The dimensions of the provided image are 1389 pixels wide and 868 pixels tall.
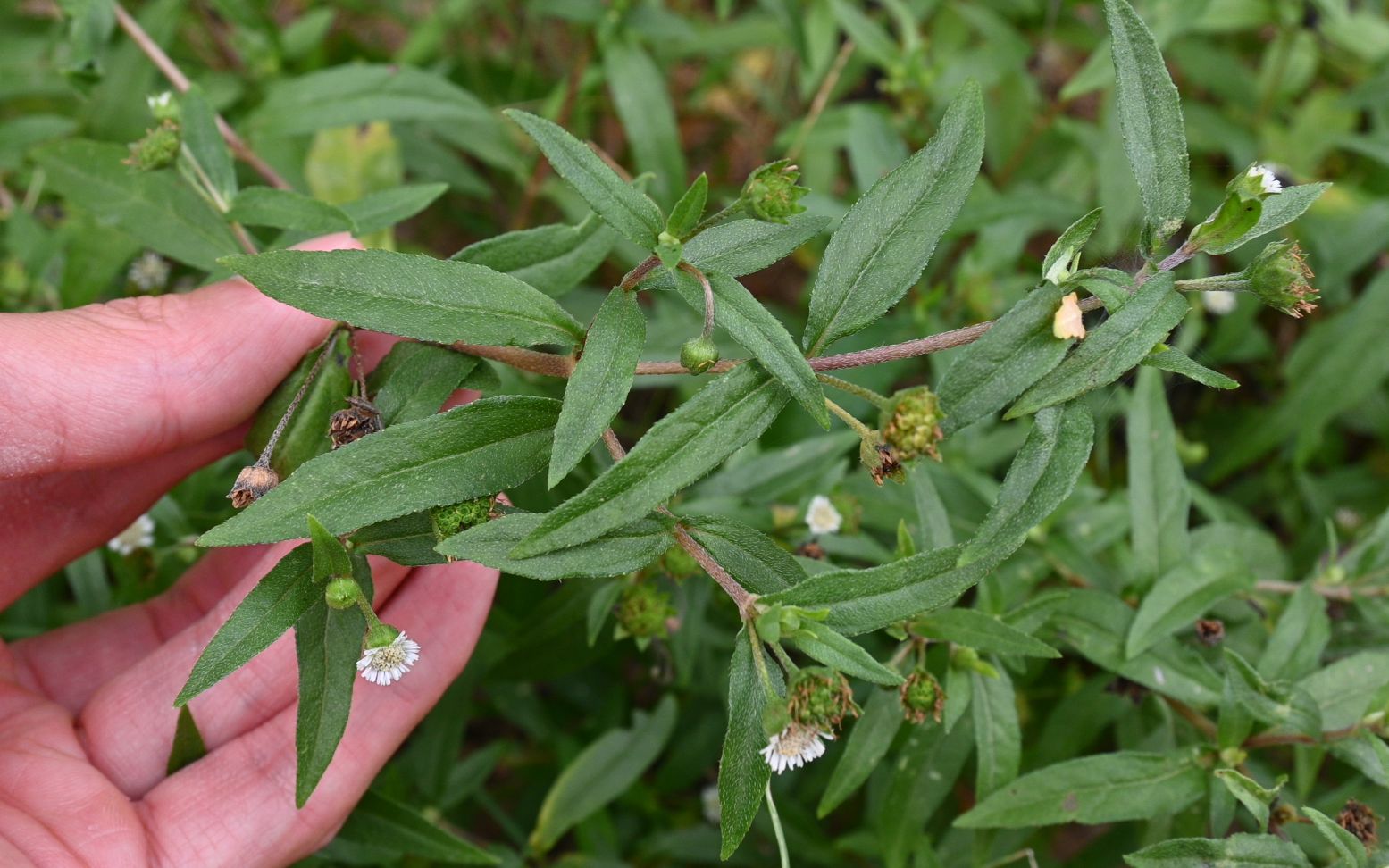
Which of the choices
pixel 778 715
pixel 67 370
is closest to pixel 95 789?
pixel 67 370

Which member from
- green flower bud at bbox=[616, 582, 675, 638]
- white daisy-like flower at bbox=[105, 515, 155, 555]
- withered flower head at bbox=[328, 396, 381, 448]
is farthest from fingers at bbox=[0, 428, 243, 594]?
green flower bud at bbox=[616, 582, 675, 638]

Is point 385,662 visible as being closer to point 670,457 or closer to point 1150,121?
point 670,457

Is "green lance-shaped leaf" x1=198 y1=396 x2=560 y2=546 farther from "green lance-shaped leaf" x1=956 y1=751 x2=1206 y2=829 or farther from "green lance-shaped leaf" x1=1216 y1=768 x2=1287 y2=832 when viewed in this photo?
"green lance-shaped leaf" x1=1216 y1=768 x2=1287 y2=832

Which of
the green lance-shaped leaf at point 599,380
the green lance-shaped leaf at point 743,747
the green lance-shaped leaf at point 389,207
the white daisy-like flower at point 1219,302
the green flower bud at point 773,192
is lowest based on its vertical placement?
the white daisy-like flower at point 1219,302

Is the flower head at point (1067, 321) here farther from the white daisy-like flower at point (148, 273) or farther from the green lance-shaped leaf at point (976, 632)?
the white daisy-like flower at point (148, 273)

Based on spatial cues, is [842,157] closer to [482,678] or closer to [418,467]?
[482,678]

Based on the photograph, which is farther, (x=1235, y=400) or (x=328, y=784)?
(x=1235, y=400)

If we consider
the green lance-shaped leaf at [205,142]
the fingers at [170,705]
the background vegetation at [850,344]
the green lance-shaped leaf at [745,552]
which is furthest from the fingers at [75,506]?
the green lance-shaped leaf at [745,552]
